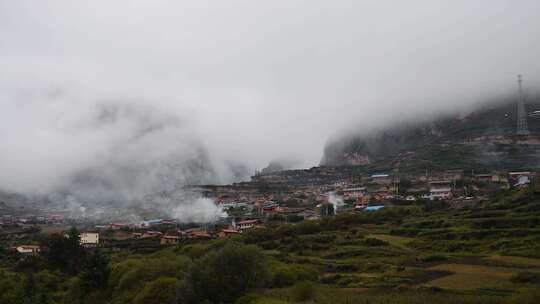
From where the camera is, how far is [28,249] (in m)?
53.1

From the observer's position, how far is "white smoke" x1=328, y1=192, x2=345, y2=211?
229ft

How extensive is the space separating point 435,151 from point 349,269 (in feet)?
220

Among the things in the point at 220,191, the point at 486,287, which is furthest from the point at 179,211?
the point at 486,287

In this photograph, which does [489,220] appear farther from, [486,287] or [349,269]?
[486,287]

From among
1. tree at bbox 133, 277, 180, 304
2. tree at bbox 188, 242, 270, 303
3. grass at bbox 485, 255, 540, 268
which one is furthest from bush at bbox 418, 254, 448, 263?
tree at bbox 133, 277, 180, 304

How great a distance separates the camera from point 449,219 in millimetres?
42781

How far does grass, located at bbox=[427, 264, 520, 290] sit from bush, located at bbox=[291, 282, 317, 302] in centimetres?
648

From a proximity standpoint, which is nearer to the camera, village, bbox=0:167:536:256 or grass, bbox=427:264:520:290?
grass, bbox=427:264:520:290

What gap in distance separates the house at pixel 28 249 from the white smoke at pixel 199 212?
25656 mm

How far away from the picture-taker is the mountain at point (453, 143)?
8131 centimetres

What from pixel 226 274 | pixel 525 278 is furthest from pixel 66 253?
pixel 525 278

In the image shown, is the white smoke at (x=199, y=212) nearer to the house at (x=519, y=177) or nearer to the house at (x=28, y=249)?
the house at (x=28, y=249)

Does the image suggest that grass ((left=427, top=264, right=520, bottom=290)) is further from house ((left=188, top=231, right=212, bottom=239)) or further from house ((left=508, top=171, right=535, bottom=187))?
house ((left=508, top=171, right=535, bottom=187))

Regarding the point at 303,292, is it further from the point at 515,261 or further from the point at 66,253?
the point at 66,253
